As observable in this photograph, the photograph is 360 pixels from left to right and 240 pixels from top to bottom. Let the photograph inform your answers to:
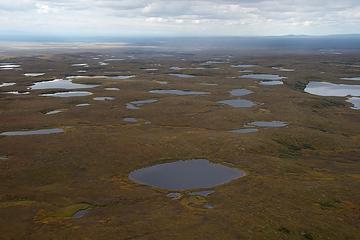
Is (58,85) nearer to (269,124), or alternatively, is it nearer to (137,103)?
(137,103)

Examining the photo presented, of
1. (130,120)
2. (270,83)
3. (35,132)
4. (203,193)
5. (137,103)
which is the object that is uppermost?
(203,193)

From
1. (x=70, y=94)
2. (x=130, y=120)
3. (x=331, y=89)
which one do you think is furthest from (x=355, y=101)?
(x=70, y=94)

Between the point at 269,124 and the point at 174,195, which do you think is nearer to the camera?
the point at 174,195

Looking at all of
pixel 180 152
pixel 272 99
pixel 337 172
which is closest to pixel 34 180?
pixel 180 152

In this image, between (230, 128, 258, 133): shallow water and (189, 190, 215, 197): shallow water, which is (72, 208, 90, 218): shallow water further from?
(230, 128, 258, 133): shallow water

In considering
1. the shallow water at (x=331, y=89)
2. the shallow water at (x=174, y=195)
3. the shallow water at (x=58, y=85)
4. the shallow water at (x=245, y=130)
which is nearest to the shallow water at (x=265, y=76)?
the shallow water at (x=331, y=89)
